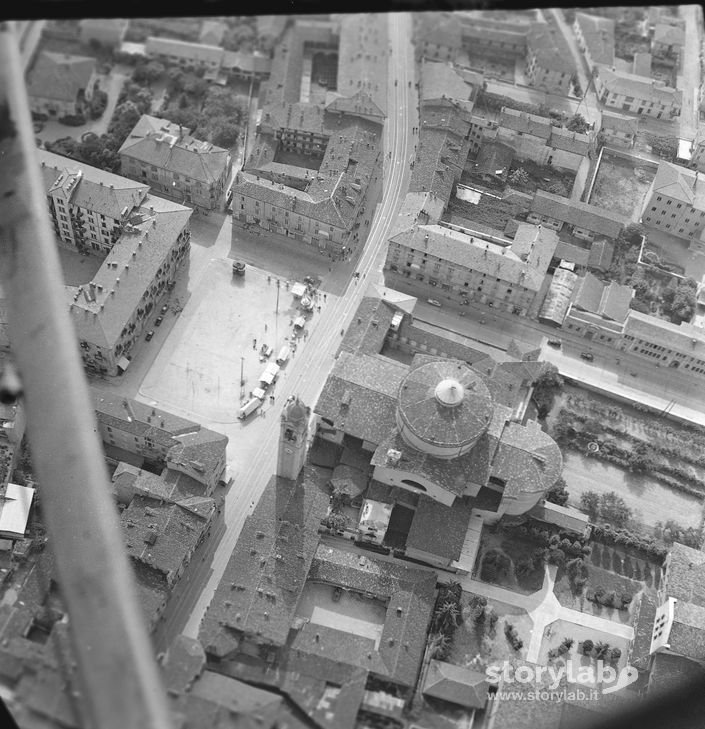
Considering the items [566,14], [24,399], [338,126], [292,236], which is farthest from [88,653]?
[566,14]

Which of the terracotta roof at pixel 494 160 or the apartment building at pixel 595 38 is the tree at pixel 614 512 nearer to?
the terracotta roof at pixel 494 160

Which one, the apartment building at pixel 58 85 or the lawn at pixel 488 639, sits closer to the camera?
the lawn at pixel 488 639

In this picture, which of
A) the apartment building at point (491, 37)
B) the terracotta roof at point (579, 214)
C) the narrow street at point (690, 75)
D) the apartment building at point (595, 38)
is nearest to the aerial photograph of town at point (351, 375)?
the terracotta roof at point (579, 214)

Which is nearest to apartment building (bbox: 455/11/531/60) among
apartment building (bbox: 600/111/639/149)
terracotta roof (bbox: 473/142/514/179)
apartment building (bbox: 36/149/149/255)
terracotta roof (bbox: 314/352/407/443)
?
apartment building (bbox: 600/111/639/149)

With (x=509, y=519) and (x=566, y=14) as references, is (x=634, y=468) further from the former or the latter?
(x=566, y=14)

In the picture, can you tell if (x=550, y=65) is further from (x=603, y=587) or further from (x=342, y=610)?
(x=342, y=610)

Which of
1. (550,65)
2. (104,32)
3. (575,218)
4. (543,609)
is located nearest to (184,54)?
(104,32)
